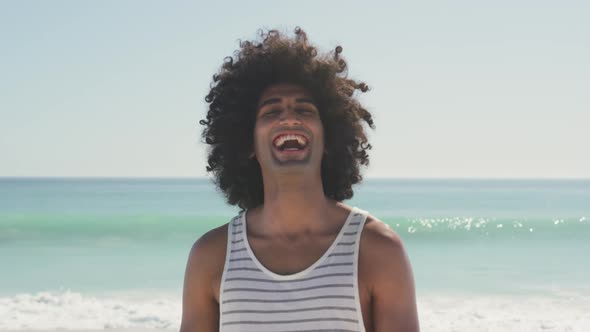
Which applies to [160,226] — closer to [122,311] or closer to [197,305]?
[122,311]

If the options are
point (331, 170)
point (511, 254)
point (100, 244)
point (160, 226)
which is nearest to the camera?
point (331, 170)

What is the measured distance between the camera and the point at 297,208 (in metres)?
2.68

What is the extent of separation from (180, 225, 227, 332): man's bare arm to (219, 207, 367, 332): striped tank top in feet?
0.23

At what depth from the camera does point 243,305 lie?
8.43 ft

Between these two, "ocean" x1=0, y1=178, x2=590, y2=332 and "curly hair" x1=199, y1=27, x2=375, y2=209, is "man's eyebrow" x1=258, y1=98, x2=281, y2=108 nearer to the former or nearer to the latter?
"curly hair" x1=199, y1=27, x2=375, y2=209

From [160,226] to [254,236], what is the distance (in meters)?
22.1

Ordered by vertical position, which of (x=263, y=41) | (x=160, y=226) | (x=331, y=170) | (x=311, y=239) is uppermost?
(x=160, y=226)

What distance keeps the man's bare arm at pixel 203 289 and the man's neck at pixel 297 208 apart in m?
0.18

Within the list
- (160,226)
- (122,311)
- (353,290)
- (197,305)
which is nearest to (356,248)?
(353,290)

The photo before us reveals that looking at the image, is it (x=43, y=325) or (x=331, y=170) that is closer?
(x=331, y=170)

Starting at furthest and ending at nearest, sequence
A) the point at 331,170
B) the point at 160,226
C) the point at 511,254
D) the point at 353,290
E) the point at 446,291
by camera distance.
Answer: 1. the point at 160,226
2. the point at 511,254
3. the point at 446,291
4. the point at 331,170
5. the point at 353,290

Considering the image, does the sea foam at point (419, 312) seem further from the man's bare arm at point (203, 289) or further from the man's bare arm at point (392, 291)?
the man's bare arm at point (392, 291)

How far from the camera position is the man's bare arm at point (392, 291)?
8.09ft

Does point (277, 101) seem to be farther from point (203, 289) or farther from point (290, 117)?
point (203, 289)
